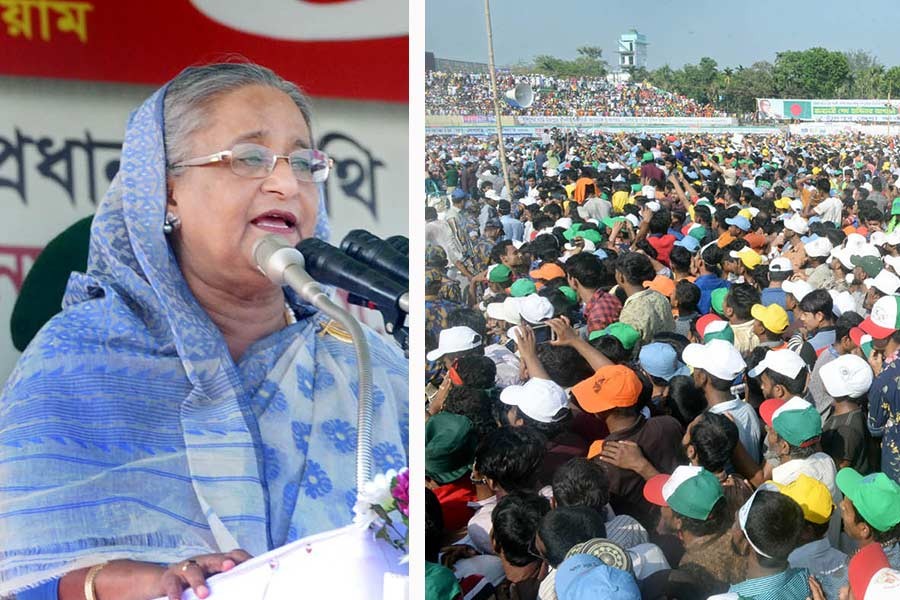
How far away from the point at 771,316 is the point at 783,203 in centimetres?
34

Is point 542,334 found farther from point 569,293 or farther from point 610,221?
point 610,221

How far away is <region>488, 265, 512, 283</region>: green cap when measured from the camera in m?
2.55

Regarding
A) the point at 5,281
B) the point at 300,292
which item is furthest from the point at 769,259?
the point at 5,281

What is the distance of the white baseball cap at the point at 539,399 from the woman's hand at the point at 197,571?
80cm

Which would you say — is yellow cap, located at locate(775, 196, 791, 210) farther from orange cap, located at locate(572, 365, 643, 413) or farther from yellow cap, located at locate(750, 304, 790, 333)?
orange cap, located at locate(572, 365, 643, 413)

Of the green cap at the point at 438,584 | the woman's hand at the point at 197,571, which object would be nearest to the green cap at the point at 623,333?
the green cap at the point at 438,584

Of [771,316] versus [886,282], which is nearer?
[886,282]

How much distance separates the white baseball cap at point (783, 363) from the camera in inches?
102

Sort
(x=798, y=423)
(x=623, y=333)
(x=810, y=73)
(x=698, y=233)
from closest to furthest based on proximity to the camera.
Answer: (x=810, y=73), (x=798, y=423), (x=623, y=333), (x=698, y=233)

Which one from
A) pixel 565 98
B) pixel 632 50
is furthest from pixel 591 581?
pixel 632 50

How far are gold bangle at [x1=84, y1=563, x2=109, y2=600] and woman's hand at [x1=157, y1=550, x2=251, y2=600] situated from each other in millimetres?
141

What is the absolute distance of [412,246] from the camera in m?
2.15

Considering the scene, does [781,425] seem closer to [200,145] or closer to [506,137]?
[506,137]

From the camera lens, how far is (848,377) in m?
2.54
